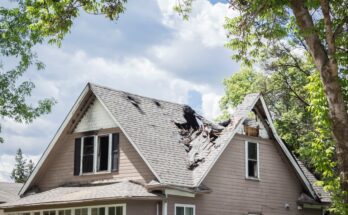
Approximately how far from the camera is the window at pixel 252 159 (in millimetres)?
25141

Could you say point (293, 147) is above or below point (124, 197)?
above

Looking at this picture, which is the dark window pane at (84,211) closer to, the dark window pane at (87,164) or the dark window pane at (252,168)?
the dark window pane at (87,164)

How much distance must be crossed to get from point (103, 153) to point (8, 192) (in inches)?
629

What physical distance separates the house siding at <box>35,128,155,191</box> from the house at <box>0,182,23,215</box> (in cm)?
1049

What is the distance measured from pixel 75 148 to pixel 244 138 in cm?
718

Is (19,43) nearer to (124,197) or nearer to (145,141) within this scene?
(145,141)

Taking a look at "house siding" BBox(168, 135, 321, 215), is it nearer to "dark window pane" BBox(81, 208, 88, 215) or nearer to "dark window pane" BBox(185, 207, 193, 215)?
"dark window pane" BBox(185, 207, 193, 215)

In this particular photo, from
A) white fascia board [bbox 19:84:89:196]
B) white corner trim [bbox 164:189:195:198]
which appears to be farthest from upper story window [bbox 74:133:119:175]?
white corner trim [bbox 164:189:195:198]

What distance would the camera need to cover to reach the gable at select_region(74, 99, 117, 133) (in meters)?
24.3

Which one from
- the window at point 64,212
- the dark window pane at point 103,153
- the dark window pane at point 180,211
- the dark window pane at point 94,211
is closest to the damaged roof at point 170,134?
the dark window pane at point 180,211

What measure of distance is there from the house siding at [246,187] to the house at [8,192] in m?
16.7

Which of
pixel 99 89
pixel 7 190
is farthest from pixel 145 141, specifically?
pixel 7 190

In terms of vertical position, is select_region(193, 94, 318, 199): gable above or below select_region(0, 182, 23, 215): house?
above

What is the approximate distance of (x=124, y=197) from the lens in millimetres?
19984
